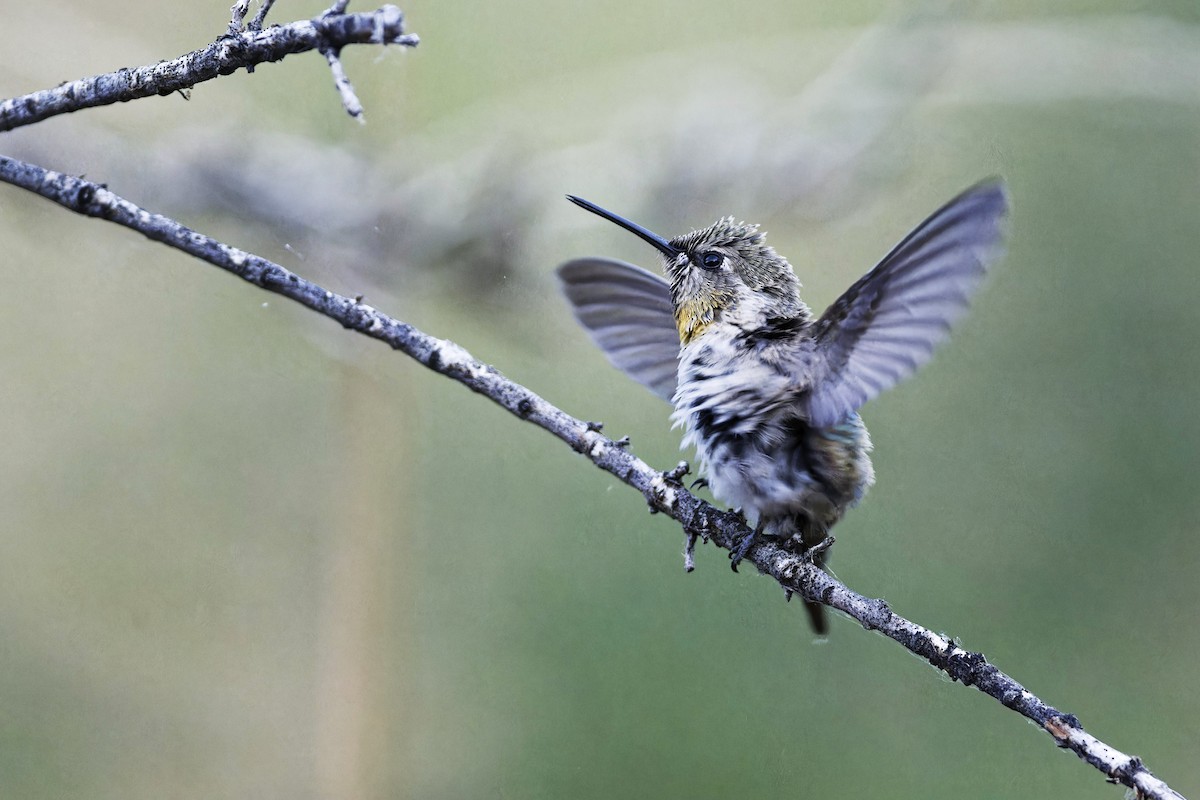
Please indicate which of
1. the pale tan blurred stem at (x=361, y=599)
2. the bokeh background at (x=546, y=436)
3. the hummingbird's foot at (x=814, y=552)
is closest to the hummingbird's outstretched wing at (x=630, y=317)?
the hummingbird's foot at (x=814, y=552)

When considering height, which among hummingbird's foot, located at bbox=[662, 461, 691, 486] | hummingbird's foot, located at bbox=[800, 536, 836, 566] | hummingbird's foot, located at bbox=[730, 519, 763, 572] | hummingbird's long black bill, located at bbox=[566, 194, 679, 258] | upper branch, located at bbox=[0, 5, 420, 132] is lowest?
hummingbird's foot, located at bbox=[800, 536, 836, 566]

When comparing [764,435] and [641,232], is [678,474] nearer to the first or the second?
[764,435]

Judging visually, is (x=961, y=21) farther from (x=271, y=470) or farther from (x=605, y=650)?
(x=271, y=470)

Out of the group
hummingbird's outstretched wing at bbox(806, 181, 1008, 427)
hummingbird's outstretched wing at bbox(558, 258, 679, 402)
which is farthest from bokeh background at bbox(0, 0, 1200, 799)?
hummingbird's outstretched wing at bbox(806, 181, 1008, 427)

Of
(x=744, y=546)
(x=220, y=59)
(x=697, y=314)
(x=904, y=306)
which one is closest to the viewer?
(x=220, y=59)

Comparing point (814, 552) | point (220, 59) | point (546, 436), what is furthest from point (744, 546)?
point (546, 436)

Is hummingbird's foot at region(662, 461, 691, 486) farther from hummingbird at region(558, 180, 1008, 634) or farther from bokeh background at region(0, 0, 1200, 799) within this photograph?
bokeh background at region(0, 0, 1200, 799)

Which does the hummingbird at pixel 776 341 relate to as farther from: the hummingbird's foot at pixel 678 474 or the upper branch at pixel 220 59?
the upper branch at pixel 220 59
